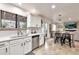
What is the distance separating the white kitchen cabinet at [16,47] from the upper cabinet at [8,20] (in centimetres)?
62

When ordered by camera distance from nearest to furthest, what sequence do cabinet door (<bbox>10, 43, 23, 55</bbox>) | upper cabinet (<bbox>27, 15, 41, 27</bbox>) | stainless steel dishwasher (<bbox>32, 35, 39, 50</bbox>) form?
cabinet door (<bbox>10, 43, 23, 55</bbox>) → stainless steel dishwasher (<bbox>32, 35, 39, 50</bbox>) → upper cabinet (<bbox>27, 15, 41, 27</bbox>)

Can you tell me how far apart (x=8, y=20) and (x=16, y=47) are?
100 cm

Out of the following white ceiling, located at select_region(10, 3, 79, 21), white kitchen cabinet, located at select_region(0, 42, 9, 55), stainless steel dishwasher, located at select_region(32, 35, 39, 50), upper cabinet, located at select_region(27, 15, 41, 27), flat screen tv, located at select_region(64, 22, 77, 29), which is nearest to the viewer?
white kitchen cabinet, located at select_region(0, 42, 9, 55)

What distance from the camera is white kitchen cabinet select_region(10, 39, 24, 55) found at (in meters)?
3.30

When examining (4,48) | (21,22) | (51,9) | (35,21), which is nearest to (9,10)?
(21,22)

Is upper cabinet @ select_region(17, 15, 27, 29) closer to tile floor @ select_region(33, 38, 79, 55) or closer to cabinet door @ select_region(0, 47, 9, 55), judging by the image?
tile floor @ select_region(33, 38, 79, 55)

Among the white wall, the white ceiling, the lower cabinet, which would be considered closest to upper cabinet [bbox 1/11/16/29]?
the white wall

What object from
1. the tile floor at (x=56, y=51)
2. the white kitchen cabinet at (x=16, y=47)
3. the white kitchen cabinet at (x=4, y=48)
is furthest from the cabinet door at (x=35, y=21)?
the white kitchen cabinet at (x=4, y=48)

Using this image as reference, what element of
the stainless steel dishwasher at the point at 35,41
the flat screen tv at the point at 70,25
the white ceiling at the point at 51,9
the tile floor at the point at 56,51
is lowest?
the tile floor at the point at 56,51

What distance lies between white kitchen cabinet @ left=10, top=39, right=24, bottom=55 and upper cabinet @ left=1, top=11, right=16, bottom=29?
24.3 inches

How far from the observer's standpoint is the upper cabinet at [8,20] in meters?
3.71

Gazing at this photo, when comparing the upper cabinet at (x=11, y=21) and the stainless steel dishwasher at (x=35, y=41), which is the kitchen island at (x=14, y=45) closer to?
the upper cabinet at (x=11, y=21)

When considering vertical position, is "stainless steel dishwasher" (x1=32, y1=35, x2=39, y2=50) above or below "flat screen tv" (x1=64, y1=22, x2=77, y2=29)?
below

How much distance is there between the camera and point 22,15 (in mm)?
5008
